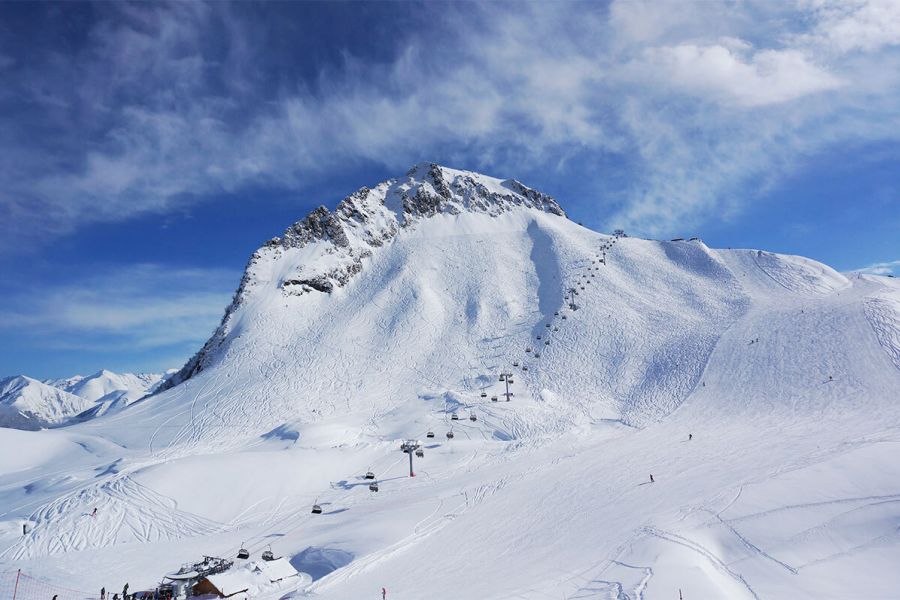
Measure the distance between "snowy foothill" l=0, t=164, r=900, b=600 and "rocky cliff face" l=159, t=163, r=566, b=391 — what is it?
85 centimetres

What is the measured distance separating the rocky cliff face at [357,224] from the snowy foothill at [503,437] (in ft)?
2.80

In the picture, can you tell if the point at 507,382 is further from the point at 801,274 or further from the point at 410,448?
the point at 801,274

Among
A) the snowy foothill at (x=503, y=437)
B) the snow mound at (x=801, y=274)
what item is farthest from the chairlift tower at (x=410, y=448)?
the snow mound at (x=801, y=274)

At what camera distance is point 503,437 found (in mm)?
53781

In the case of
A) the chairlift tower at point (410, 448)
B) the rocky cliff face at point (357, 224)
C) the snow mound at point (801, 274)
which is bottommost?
the chairlift tower at point (410, 448)

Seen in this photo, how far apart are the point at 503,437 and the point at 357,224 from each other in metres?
77.0

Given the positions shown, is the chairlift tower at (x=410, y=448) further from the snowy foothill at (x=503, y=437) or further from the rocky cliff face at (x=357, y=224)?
the rocky cliff face at (x=357, y=224)

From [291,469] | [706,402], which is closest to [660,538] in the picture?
[291,469]

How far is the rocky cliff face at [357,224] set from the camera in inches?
3875

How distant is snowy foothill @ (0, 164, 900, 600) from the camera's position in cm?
2569

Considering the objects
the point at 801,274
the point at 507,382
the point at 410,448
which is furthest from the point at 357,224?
the point at 801,274

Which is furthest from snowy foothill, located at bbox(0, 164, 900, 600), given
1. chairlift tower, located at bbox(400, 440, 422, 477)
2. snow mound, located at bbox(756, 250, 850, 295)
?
chairlift tower, located at bbox(400, 440, 422, 477)

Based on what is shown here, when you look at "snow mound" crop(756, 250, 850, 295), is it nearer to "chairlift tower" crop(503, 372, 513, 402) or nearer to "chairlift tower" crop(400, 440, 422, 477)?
"chairlift tower" crop(503, 372, 513, 402)

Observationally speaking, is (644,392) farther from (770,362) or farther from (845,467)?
(845,467)
